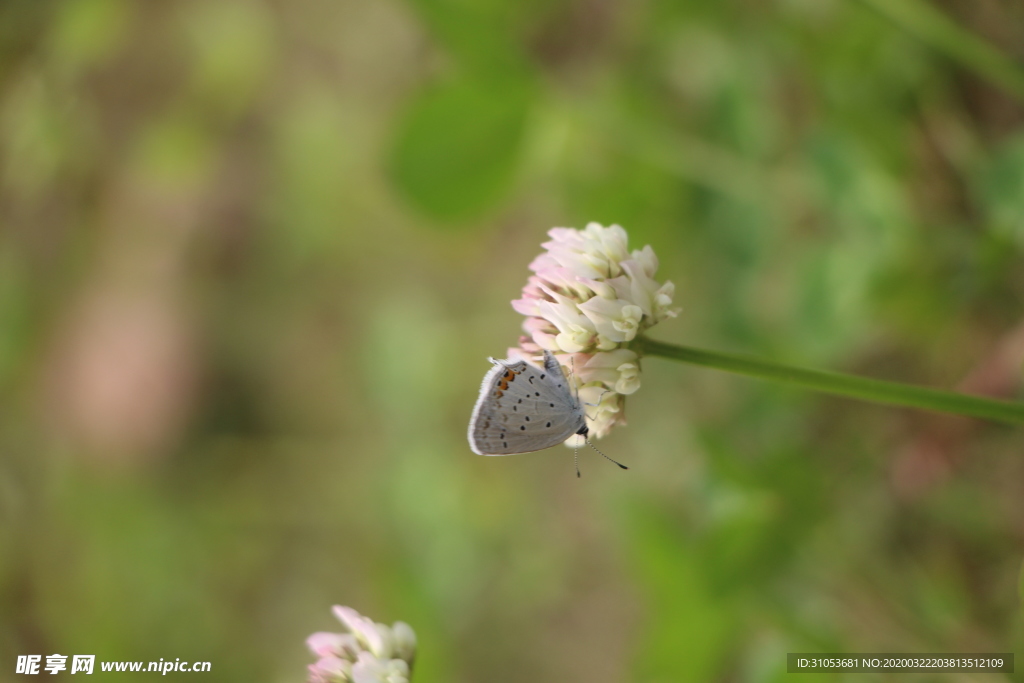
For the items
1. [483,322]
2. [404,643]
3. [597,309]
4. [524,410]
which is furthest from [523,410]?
[483,322]

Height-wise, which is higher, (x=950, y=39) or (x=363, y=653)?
(x=950, y=39)

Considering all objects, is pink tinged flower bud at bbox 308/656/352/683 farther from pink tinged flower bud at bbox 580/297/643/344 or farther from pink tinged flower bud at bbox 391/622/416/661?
pink tinged flower bud at bbox 580/297/643/344

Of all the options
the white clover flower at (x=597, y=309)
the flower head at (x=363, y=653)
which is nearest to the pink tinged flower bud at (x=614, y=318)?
the white clover flower at (x=597, y=309)

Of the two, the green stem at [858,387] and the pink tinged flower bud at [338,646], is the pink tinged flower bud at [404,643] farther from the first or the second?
the green stem at [858,387]

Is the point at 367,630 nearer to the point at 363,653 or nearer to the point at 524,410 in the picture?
the point at 363,653

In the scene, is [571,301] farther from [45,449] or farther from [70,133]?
[45,449]

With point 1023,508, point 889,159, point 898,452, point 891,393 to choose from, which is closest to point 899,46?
point 889,159

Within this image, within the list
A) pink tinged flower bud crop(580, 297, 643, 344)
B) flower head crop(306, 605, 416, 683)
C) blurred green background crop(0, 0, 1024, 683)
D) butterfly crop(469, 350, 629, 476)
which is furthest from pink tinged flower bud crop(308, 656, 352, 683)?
blurred green background crop(0, 0, 1024, 683)
